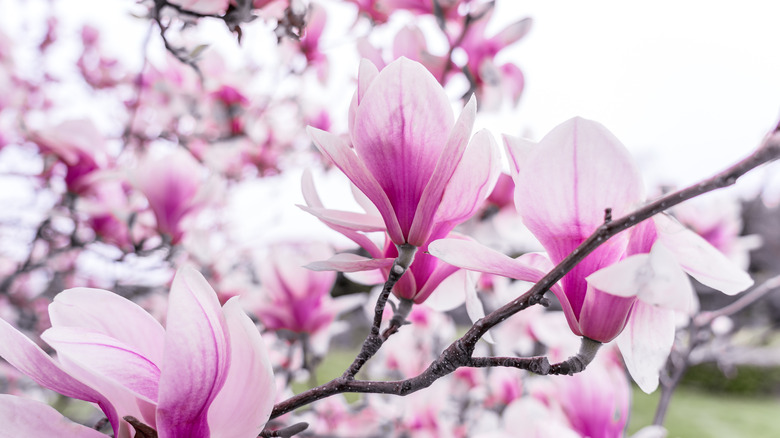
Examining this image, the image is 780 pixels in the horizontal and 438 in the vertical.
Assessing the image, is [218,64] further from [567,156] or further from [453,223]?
[567,156]

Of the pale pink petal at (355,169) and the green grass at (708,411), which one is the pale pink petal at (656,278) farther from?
the green grass at (708,411)

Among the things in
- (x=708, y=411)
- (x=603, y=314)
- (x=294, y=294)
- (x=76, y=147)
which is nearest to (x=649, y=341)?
(x=603, y=314)

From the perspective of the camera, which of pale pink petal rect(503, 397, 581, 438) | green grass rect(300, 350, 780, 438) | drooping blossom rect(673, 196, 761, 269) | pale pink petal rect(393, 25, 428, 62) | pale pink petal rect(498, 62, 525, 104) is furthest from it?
green grass rect(300, 350, 780, 438)

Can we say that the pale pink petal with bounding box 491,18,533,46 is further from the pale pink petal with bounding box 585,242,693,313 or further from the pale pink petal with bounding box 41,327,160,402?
the pale pink petal with bounding box 41,327,160,402

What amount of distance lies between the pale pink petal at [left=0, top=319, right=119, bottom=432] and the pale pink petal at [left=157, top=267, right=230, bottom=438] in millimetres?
60

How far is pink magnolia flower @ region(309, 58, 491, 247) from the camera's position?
40cm

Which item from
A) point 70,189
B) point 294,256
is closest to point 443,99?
point 294,256

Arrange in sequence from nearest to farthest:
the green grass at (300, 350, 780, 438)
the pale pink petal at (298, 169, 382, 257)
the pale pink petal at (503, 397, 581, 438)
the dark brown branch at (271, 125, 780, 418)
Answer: the dark brown branch at (271, 125, 780, 418), the pale pink petal at (298, 169, 382, 257), the pale pink petal at (503, 397, 581, 438), the green grass at (300, 350, 780, 438)

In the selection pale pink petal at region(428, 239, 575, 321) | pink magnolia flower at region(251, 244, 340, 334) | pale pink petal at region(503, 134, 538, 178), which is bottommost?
pink magnolia flower at region(251, 244, 340, 334)

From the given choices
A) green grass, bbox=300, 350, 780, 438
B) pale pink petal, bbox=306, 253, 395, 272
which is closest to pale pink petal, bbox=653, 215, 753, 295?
pale pink petal, bbox=306, 253, 395, 272

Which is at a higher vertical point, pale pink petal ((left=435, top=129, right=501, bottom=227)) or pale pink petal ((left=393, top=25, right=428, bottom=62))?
pale pink petal ((left=393, top=25, right=428, bottom=62))

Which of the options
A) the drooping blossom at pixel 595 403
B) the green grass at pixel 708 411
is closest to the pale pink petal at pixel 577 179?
the drooping blossom at pixel 595 403

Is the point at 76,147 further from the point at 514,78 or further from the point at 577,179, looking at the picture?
the point at 577,179

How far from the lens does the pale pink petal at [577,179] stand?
1.16ft
